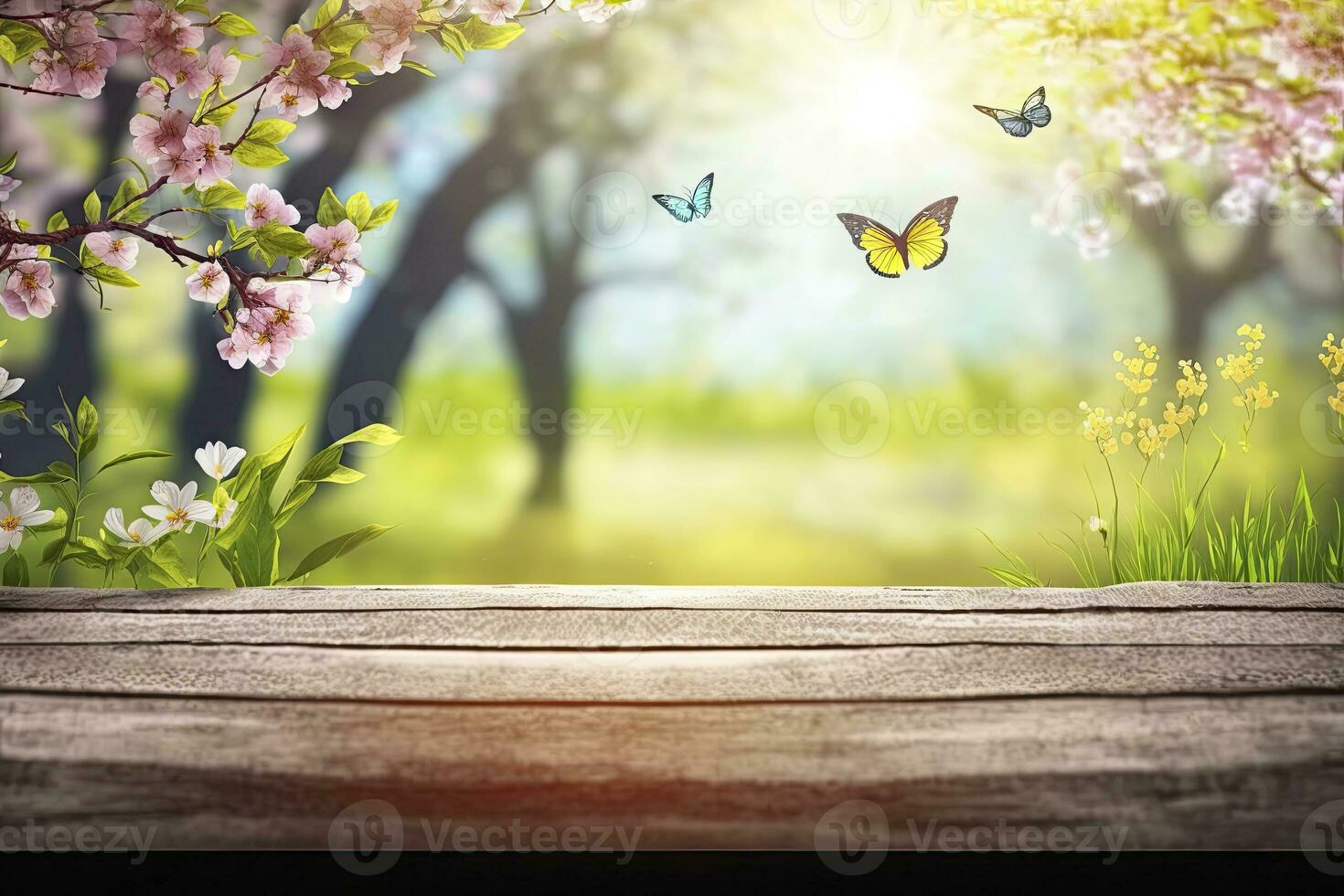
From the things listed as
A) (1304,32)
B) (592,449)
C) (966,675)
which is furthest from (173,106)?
(1304,32)

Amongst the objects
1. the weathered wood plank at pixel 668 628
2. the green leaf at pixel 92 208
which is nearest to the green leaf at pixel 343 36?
the green leaf at pixel 92 208

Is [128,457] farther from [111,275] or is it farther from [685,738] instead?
[685,738]

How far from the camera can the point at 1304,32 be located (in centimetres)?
174

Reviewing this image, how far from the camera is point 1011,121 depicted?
1.71m

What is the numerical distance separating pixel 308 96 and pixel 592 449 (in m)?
0.82

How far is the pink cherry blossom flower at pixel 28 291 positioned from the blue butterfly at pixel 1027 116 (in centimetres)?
178

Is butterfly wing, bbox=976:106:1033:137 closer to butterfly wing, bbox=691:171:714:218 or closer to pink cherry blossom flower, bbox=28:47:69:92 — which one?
butterfly wing, bbox=691:171:714:218

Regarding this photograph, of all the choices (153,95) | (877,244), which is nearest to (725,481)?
(877,244)

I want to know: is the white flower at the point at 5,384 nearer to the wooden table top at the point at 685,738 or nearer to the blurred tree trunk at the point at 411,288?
the blurred tree trunk at the point at 411,288

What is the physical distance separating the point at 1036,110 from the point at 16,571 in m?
2.11

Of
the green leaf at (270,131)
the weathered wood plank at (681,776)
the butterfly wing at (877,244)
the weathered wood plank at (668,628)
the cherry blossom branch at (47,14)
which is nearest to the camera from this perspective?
the weathered wood plank at (681,776)

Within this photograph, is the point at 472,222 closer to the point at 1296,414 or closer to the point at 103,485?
the point at 103,485

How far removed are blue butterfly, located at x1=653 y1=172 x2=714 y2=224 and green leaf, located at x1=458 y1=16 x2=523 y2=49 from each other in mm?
401

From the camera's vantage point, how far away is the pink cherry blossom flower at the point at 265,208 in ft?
4.82
